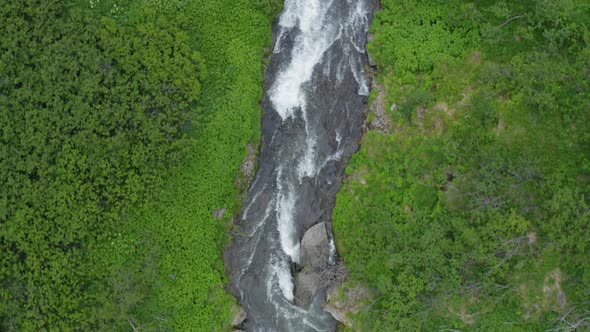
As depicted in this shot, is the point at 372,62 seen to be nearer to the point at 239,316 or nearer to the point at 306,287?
the point at 306,287

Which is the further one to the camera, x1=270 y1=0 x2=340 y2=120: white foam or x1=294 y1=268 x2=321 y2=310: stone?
x1=270 y1=0 x2=340 y2=120: white foam

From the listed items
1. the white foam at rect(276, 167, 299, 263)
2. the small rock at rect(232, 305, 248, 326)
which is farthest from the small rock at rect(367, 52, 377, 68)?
the small rock at rect(232, 305, 248, 326)

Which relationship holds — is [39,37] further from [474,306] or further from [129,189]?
[474,306]

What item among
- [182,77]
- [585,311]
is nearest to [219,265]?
[182,77]

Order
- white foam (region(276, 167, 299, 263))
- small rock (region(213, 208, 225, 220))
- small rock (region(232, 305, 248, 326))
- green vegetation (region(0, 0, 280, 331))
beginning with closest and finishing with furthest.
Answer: green vegetation (region(0, 0, 280, 331)), small rock (region(232, 305, 248, 326)), white foam (region(276, 167, 299, 263)), small rock (region(213, 208, 225, 220))

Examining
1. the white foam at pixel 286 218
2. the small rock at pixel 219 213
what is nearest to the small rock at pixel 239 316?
the white foam at pixel 286 218

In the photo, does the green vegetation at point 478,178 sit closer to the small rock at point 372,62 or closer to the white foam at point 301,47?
the small rock at point 372,62

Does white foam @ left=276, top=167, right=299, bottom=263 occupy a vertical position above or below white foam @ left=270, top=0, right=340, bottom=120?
below

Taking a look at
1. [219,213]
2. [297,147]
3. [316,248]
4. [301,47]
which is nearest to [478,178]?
[316,248]

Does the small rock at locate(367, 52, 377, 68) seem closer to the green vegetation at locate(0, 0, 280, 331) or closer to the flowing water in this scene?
the flowing water
